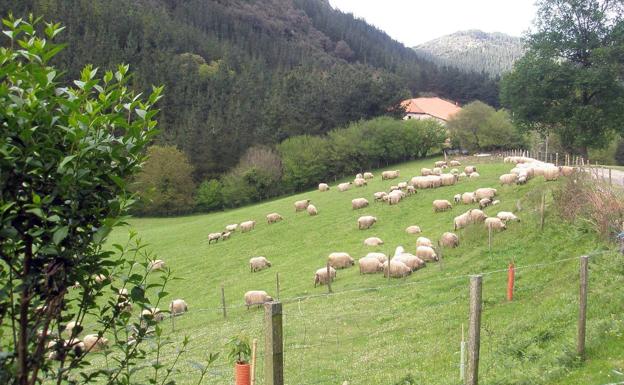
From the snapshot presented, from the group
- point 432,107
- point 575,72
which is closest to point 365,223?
point 575,72

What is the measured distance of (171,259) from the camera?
39.6 metres

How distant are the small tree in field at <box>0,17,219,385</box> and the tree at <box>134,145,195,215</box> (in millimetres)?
66981

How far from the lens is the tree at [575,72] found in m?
42.6

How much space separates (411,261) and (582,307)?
15.4m

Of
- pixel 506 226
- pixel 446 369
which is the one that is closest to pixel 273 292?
pixel 506 226

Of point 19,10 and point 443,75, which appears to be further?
point 443,75

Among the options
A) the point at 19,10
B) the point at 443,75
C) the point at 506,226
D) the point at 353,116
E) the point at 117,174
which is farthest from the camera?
the point at 443,75

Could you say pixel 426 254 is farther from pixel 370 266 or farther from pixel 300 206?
pixel 300 206

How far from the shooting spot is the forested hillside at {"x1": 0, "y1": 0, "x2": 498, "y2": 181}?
85188mm

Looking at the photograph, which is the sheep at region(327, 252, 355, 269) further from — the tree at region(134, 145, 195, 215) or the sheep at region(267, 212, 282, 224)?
the tree at region(134, 145, 195, 215)

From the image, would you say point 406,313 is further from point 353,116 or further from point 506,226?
point 353,116

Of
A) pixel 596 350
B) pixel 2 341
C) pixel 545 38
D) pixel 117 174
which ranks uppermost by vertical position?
pixel 545 38

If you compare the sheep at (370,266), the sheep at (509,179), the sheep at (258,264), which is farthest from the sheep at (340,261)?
the sheep at (509,179)

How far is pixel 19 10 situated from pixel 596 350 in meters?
131
